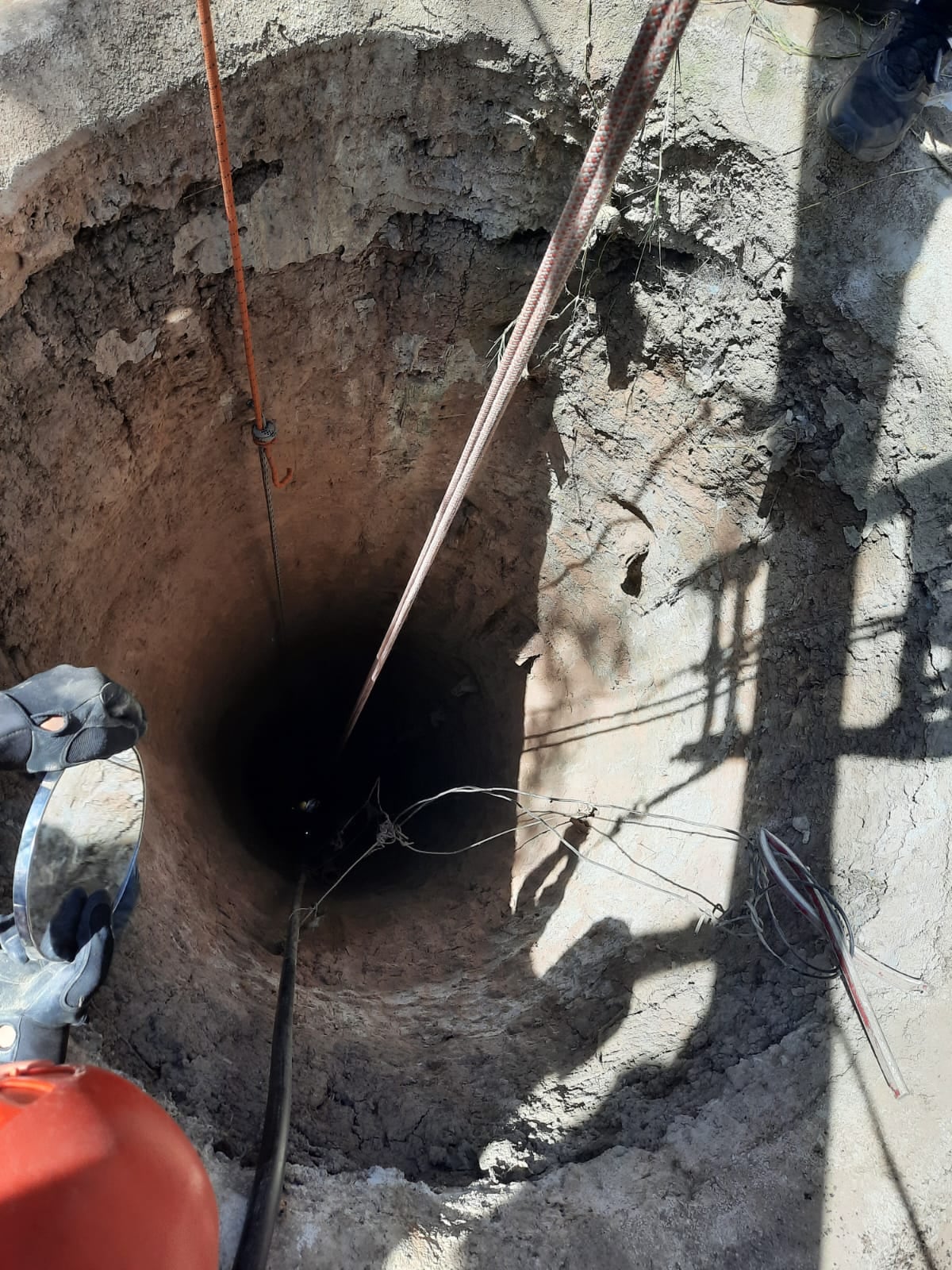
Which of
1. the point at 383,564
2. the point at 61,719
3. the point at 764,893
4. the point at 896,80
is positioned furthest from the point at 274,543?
the point at 896,80

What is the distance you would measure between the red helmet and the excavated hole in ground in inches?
31.3

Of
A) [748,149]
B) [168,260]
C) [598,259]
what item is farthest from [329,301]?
[748,149]

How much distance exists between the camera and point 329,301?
3256 millimetres

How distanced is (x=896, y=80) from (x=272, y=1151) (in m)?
3.71

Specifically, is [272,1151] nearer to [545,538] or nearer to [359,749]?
[545,538]

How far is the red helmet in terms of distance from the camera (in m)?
1.18

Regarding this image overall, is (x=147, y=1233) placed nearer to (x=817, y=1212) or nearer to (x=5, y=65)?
(x=817, y=1212)

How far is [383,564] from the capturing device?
4.66 metres

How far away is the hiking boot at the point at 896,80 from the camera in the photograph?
2.57m

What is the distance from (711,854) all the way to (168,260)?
121 inches

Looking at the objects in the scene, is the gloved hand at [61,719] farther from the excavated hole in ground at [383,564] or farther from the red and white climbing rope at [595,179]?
the red and white climbing rope at [595,179]

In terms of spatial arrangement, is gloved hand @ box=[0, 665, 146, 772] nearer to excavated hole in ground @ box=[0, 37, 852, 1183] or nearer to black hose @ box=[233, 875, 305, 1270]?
excavated hole in ground @ box=[0, 37, 852, 1183]

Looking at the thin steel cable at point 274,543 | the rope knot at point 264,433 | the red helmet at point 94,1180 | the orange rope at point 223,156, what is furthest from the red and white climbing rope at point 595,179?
the red helmet at point 94,1180

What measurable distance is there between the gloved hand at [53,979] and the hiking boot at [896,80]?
132 inches
